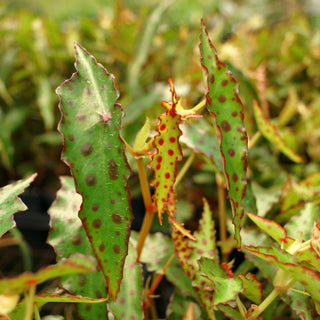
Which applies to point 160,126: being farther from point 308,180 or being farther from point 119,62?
point 119,62

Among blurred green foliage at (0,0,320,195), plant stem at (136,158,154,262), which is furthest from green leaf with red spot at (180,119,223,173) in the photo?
blurred green foliage at (0,0,320,195)

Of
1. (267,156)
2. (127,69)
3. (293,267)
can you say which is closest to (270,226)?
(293,267)

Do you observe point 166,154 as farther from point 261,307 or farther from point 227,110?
point 261,307

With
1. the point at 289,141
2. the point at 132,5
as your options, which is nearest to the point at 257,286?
the point at 289,141

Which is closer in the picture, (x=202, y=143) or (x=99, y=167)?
(x=99, y=167)

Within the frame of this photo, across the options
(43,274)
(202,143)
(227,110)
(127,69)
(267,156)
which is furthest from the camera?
(127,69)

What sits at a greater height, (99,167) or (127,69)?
(99,167)

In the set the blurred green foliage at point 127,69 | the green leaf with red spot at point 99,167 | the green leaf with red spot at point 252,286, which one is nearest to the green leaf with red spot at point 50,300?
the green leaf with red spot at point 99,167

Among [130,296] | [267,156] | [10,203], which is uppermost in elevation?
[10,203]
